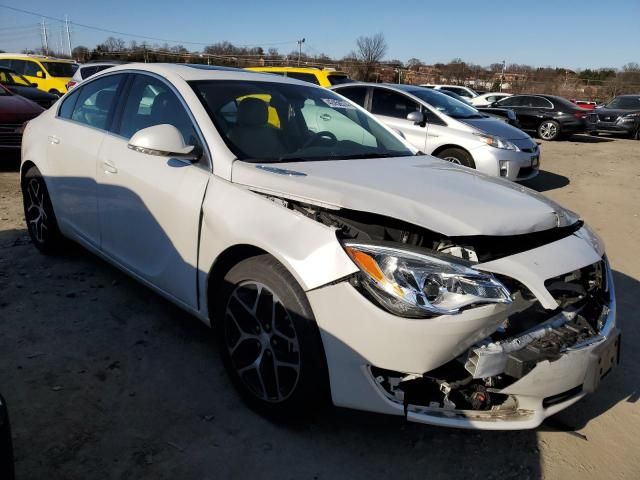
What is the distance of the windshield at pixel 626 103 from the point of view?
17.6m

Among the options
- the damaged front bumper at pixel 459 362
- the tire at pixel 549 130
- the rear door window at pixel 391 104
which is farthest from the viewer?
the tire at pixel 549 130

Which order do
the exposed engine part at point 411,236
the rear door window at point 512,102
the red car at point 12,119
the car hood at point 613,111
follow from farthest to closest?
1. the car hood at point 613,111
2. the rear door window at point 512,102
3. the red car at point 12,119
4. the exposed engine part at point 411,236

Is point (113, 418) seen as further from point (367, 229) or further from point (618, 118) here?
point (618, 118)

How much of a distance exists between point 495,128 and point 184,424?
7084 mm

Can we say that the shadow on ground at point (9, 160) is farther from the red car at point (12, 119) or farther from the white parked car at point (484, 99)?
the white parked car at point (484, 99)

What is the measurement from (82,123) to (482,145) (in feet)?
18.0

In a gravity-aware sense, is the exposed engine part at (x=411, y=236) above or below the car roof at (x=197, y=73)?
below

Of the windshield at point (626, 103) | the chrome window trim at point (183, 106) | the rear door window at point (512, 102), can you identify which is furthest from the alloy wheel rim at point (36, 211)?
the windshield at point (626, 103)

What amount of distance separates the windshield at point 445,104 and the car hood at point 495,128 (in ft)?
0.92

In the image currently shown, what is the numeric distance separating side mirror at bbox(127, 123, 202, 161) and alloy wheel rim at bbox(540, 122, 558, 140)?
51.0ft

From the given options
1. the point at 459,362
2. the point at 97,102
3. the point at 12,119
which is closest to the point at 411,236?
the point at 459,362

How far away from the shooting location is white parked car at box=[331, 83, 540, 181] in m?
7.33

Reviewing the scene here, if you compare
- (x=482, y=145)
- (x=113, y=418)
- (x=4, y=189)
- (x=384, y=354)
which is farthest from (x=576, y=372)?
(x=4, y=189)

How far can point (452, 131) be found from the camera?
7.57 metres
